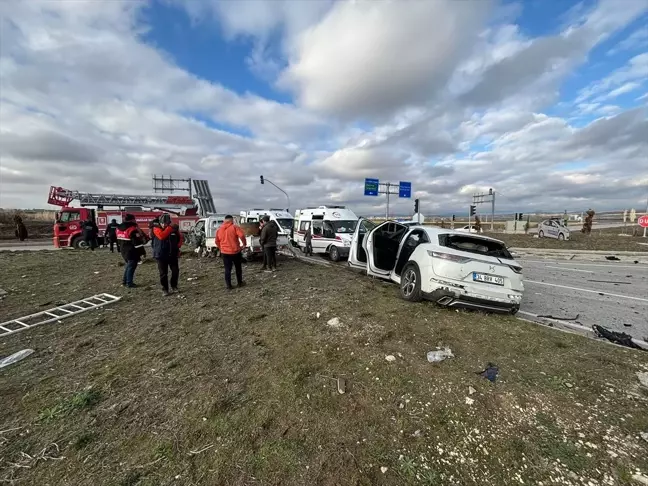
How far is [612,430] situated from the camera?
8.30ft

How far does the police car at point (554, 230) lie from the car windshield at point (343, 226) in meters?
18.6

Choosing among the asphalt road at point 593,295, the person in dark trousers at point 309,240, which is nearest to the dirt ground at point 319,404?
the asphalt road at point 593,295

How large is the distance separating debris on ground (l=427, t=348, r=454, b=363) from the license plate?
69.1 inches

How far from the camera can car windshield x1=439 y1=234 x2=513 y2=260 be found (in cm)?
555

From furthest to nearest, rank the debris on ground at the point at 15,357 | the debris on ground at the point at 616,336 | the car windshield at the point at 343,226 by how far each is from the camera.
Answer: the car windshield at the point at 343,226, the debris on ground at the point at 616,336, the debris on ground at the point at 15,357

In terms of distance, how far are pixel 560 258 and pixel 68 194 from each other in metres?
28.4

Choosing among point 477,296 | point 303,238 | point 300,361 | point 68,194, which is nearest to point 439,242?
point 477,296

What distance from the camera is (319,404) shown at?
111 inches

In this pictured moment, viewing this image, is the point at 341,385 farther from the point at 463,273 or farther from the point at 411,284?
the point at 411,284

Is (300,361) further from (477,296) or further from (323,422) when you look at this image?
(477,296)

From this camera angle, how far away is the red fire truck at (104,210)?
1903cm

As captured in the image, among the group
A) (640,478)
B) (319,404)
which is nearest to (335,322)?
(319,404)

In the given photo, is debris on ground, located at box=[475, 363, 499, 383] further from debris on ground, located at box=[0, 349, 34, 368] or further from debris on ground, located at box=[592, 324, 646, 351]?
debris on ground, located at box=[0, 349, 34, 368]

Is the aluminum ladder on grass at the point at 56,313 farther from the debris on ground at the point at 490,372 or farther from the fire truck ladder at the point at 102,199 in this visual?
the fire truck ladder at the point at 102,199
